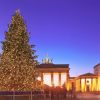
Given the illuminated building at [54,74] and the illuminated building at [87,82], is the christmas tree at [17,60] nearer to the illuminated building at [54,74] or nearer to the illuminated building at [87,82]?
the illuminated building at [54,74]

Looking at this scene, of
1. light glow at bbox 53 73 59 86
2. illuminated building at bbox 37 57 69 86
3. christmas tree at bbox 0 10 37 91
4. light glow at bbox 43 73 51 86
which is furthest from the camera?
light glow at bbox 43 73 51 86

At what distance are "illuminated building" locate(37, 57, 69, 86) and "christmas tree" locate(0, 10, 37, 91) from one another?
59.0 meters

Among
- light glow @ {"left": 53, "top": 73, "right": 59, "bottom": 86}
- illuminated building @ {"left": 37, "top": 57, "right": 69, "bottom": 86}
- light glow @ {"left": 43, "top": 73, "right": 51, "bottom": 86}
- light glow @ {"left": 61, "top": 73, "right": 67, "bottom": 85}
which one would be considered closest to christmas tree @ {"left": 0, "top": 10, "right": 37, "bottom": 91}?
light glow @ {"left": 61, "top": 73, "right": 67, "bottom": 85}

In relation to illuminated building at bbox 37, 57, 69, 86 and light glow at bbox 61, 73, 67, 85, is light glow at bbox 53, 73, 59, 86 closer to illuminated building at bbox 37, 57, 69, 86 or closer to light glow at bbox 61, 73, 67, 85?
illuminated building at bbox 37, 57, 69, 86

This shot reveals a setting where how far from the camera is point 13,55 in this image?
4553 cm

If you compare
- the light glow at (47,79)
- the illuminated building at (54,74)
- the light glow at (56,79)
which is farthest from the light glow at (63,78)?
the light glow at (47,79)

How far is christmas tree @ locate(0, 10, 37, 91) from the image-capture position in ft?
148

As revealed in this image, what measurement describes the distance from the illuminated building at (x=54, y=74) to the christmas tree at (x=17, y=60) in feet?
193

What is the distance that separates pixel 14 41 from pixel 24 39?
1247mm

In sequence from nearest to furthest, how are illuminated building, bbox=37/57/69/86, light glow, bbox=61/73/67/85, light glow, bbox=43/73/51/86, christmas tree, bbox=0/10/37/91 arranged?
christmas tree, bbox=0/10/37/91 < light glow, bbox=61/73/67/85 < illuminated building, bbox=37/57/69/86 < light glow, bbox=43/73/51/86

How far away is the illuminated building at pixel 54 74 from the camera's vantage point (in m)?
106

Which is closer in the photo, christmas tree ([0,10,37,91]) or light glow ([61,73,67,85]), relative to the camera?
christmas tree ([0,10,37,91])

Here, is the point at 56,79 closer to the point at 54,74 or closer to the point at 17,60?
the point at 54,74

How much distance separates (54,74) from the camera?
353 feet
